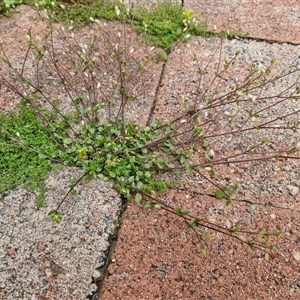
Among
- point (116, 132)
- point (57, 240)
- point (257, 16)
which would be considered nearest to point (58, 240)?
point (57, 240)

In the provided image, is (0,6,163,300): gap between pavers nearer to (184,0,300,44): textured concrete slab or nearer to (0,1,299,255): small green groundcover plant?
(0,1,299,255): small green groundcover plant

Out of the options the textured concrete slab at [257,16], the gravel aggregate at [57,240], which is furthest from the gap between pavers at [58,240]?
the textured concrete slab at [257,16]

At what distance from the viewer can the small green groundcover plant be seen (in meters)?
2.03

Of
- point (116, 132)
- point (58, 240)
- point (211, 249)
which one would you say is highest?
point (116, 132)

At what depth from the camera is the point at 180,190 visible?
81.5 inches

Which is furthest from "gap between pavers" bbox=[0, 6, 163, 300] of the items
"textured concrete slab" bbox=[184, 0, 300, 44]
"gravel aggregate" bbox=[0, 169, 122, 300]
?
"textured concrete slab" bbox=[184, 0, 300, 44]

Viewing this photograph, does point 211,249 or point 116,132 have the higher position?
point 116,132

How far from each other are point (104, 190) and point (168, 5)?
1.53 metres

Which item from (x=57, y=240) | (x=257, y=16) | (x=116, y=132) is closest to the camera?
(x=57, y=240)

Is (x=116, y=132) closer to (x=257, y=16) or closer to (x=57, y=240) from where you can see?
(x=57, y=240)

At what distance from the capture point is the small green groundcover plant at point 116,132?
2.03 meters

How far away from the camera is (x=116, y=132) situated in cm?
215

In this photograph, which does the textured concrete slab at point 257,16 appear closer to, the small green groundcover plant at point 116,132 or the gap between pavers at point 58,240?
the small green groundcover plant at point 116,132

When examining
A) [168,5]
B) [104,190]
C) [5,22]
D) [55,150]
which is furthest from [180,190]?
[5,22]
